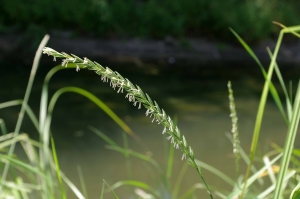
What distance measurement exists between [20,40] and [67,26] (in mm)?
733

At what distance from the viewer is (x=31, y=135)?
2412 millimetres

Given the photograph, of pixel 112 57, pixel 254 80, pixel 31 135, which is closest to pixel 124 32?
pixel 112 57

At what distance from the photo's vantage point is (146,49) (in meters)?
4.81

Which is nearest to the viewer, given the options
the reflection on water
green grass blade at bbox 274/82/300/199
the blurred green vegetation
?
green grass blade at bbox 274/82/300/199

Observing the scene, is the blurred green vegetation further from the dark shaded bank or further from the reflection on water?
the reflection on water

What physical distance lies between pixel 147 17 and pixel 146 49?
49 centimetres

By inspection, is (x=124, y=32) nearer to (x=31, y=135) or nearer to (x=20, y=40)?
(x=20, y=40)

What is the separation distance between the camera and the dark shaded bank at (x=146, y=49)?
174 inches

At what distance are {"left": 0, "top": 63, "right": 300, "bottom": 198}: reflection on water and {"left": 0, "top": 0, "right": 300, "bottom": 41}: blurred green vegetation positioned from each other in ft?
3.33

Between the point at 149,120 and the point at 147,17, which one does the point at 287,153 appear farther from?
the point at 147,17

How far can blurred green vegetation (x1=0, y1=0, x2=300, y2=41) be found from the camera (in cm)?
484

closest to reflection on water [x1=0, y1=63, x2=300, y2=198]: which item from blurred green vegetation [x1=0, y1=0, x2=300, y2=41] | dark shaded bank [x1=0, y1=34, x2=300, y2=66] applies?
dark shaded bank [x1=0, y1=34, x2=300, y2=66]

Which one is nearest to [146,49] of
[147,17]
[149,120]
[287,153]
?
[147,17]

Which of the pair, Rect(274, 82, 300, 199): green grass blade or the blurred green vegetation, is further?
the blurred green vegetation
